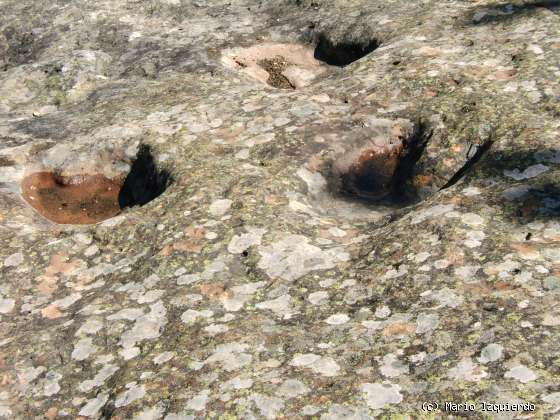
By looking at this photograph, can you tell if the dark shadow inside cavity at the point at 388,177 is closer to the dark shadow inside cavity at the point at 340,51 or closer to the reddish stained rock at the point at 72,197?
the reddish stained rock at the point at 72,197

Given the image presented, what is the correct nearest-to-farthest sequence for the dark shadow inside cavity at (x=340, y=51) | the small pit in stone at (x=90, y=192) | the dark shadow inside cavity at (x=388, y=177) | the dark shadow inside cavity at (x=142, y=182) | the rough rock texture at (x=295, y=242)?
the rough rock texture at (x=295, y=242) → the dark shadow inside cavity at (x=388, y=177) → the dark shadow inside cavity at (x=142, y=182) → the small pit in stone at (x=90, y=192) → the dark shadow inside cavity at (x=340, y=51)

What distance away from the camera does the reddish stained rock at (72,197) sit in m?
7.61

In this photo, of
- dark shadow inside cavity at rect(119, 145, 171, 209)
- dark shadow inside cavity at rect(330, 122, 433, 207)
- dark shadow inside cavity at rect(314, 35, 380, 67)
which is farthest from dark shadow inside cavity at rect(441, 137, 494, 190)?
dark shadow inside cavity at rect(314, 35, 380, 67)

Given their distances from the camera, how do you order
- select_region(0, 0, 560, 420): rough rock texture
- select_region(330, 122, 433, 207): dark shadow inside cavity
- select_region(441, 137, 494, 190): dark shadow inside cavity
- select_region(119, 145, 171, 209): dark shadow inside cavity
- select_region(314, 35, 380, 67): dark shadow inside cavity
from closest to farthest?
select_region(0, 0, 560, 420): rough rock texture < select_region(441, 137, 494, 190): dark shadow inside cavity < select_region(330, 122, 433, 207): dark shadow inside cavity < select_region(119, 145, 171, 209): dark shadow inside cavity < select_region(314, 35, 380, 67): dark shadow inside cavity

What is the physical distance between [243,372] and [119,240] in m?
2.36

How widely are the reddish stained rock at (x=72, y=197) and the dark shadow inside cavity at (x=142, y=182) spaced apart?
4.7 inches

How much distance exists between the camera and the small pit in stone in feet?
24.9

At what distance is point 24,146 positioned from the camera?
332 inches

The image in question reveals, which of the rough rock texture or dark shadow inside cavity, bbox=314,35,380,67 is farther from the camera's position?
dark shadow inside cavity, bbox=314,35,380,67

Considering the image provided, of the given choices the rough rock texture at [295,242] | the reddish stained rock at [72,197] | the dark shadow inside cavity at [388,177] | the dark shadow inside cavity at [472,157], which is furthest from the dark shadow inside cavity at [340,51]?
the reddish stained rock at [72,197]

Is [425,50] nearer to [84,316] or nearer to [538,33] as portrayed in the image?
[538,33]

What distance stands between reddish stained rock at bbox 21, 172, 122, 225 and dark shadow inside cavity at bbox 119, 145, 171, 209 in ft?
0.39

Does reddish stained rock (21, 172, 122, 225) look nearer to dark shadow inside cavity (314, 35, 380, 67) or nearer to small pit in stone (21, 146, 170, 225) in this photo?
small pit in stone (21, 146, 170, 225)

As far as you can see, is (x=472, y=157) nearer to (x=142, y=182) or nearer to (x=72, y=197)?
(x=142, y=182)
